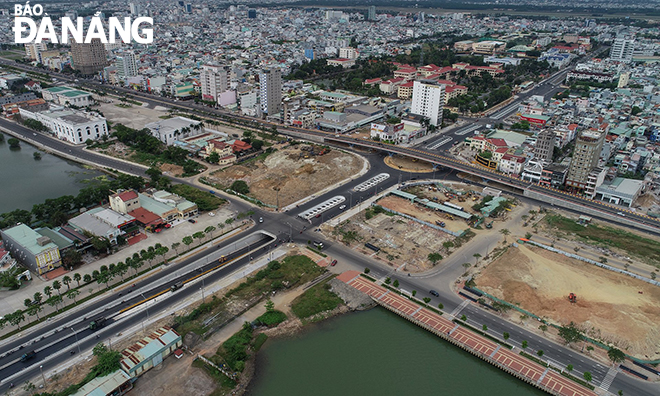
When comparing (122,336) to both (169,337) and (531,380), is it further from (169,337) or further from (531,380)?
(531,380)

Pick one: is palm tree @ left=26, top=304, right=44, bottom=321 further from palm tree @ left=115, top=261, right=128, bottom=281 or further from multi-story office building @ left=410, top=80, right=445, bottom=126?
multi-story office building @ left=410, top=80, right=445, bottom=126

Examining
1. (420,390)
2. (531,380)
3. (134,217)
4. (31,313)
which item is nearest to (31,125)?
(134,217)

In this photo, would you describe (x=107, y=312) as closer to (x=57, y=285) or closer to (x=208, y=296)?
(x=57, y=285)

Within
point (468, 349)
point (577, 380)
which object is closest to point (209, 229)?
point (468, 349)

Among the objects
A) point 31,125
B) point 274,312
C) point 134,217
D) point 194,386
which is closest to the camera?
point 194,386

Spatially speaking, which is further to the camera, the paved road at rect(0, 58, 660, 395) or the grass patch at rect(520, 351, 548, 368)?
the grass patch at rect(520, 351, 548, 368)

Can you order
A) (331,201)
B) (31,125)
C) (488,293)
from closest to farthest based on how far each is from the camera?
(488,293)
(331,201)
(31,125)

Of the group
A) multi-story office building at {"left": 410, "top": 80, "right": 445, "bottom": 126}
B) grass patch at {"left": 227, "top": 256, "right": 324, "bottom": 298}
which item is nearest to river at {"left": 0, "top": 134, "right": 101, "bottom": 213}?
grass patch at {"left": 227, "top": 256, "right": 324, "bottom": 298}
